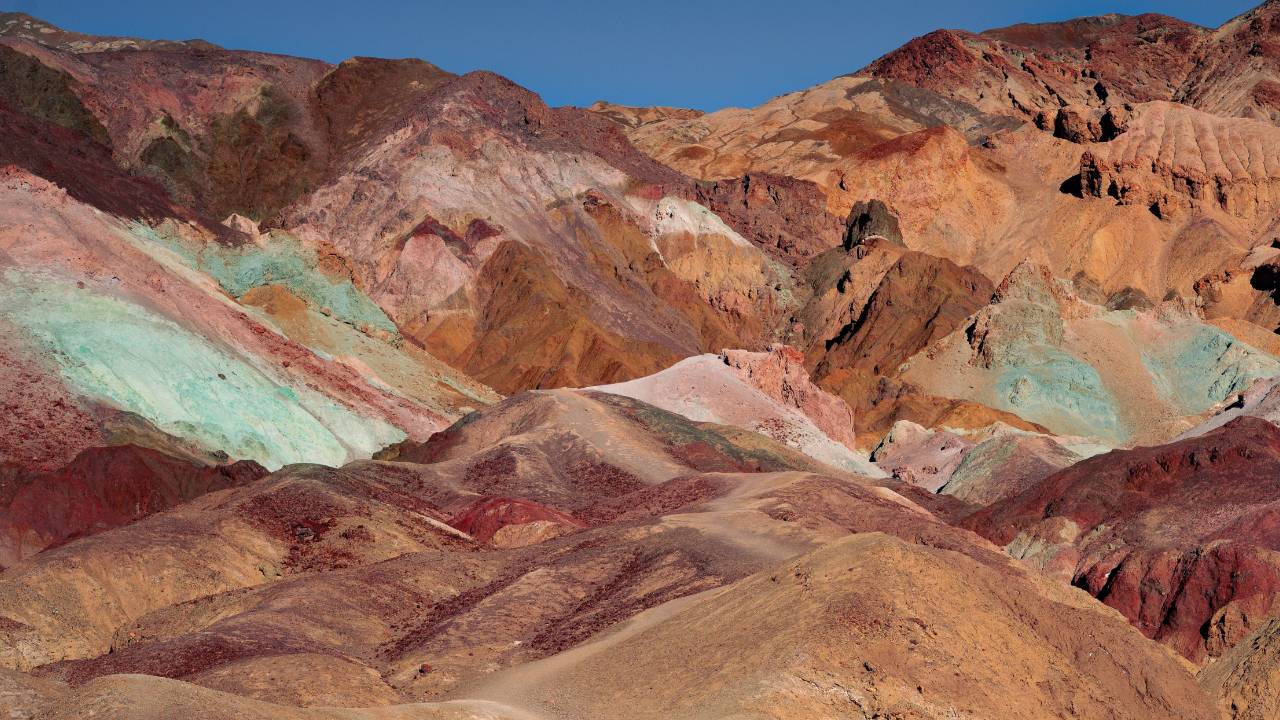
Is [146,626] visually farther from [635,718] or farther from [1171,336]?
[1171,336]

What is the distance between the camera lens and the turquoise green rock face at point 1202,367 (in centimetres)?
8456

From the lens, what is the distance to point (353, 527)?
39.2 metres

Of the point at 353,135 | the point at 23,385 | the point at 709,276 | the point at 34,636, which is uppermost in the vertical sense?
the point at 353,135

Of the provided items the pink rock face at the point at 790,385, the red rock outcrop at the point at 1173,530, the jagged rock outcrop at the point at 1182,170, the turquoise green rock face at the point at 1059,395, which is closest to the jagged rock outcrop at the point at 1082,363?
the turquoise green rock face at the point at 1059,395

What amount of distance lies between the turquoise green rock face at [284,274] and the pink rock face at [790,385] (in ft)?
65.0

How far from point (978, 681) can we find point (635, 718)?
4619 millimetres

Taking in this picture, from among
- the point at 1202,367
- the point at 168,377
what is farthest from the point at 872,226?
the point at 168,377

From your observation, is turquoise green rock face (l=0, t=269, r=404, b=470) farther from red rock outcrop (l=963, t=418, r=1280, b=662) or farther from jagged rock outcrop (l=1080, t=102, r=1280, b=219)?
jagged rock outcrop (l=1080, t=102, r=1280, b=219)

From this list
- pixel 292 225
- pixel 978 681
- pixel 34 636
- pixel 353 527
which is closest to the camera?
pixel 978 681

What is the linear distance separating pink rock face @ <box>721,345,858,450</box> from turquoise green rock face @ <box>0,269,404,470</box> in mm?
18076

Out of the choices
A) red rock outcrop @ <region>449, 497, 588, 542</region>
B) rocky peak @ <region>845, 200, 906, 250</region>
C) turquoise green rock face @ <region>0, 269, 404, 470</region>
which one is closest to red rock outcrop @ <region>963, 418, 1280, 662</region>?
red rock outcrop @ <region>449, 497, 588, 542</region>

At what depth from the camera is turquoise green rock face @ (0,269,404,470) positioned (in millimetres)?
53219

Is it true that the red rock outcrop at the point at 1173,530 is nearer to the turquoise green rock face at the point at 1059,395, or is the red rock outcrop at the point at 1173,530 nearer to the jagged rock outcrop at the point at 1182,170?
the turquoise green rock face at the point at 1059,395

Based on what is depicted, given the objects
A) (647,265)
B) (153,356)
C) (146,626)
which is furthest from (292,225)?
(146,626)
